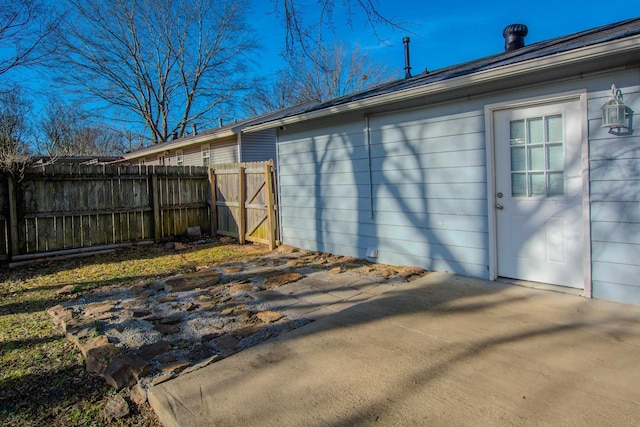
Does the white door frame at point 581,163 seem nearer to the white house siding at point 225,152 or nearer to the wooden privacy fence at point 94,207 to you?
the wooden privacy fence at point 94,207

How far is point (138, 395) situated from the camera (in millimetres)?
2547

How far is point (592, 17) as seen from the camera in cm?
679

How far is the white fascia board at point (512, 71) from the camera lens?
130 inches

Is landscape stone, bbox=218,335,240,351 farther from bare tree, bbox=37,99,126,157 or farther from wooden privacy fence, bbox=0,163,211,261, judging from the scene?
bare tree, bbox=37,99,126,157

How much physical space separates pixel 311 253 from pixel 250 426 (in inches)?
185

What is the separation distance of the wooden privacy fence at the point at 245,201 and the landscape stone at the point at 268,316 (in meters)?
3.68

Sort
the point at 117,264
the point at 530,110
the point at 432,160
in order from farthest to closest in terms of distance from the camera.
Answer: the point at 117,264 < the point at 432,160 < the point at 530,110

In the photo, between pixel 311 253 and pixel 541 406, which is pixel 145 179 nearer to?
pixel 311 253

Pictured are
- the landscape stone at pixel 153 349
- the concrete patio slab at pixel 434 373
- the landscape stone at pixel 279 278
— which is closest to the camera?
the concrete patio slab at pixel 434 373

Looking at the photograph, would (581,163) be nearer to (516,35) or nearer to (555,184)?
(555,184)

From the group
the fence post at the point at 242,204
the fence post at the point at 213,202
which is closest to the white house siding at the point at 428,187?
the fence post at the point at 242,204

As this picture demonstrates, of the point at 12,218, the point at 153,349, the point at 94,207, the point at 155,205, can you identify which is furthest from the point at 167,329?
the point at 155,205

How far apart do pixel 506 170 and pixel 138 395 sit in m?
4.10

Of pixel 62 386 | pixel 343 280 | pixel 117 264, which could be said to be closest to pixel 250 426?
pixel 62 386
